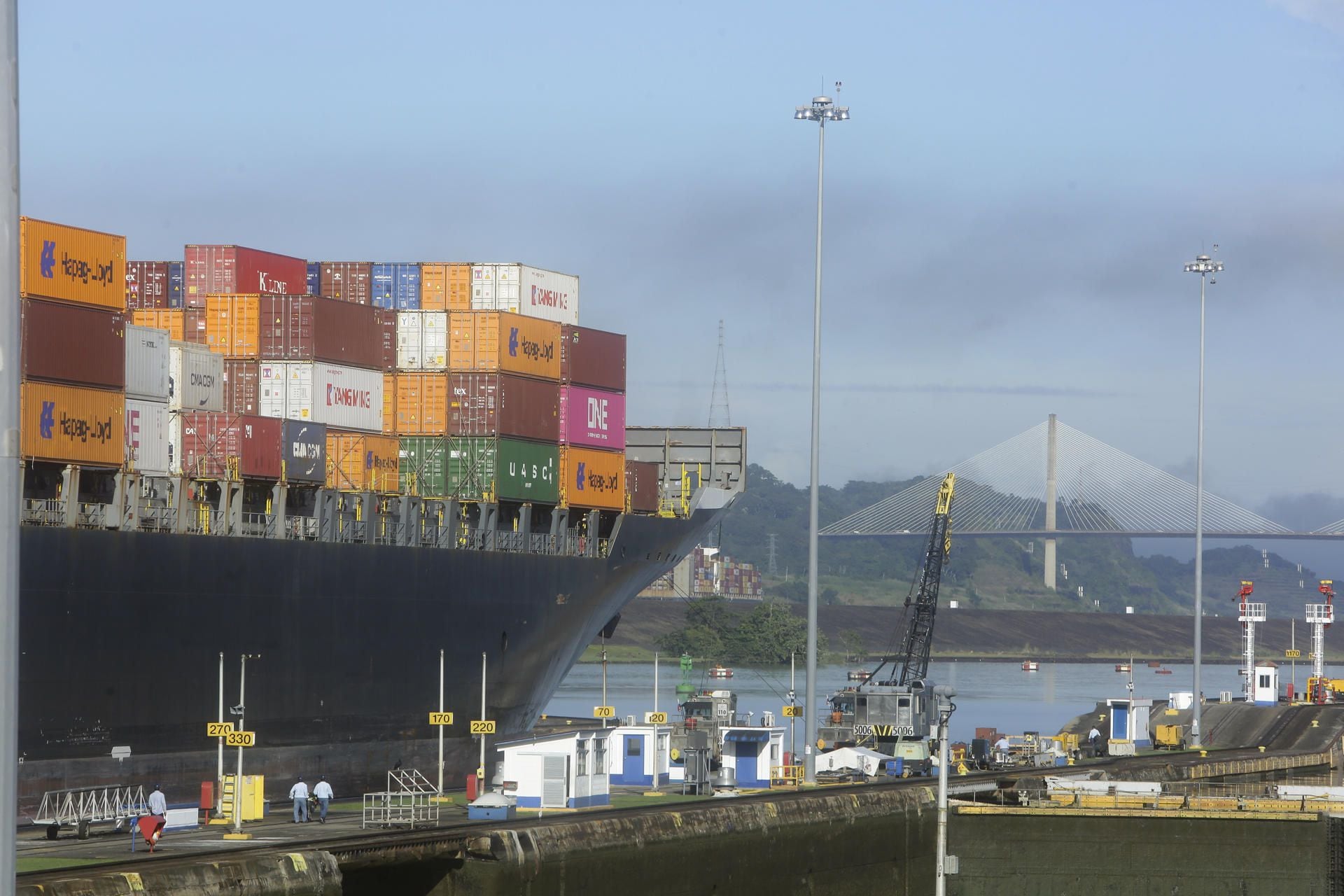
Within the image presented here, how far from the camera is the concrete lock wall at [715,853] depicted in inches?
1219

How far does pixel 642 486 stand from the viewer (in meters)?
67.4

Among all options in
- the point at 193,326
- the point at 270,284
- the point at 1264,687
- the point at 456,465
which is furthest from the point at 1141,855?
the point at 1264,687

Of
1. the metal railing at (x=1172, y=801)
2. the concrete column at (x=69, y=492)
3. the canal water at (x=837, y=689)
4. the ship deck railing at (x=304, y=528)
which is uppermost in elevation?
the concrete column at (x=69, y=492)

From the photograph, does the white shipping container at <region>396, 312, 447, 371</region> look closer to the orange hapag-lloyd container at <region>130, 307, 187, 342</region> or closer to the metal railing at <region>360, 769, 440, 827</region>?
the orange hapag-lloyd container at <region>130, 307, 187, 342</region>

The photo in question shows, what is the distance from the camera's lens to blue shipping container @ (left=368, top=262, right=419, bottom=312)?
58.8 meters

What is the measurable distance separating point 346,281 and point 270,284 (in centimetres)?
471

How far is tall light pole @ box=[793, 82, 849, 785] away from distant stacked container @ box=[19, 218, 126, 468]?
1809cm

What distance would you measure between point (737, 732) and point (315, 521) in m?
14.6

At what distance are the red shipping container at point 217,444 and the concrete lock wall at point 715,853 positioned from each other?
16.8 meters

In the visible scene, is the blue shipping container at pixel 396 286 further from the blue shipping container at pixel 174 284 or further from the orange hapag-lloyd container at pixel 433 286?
the blue shipping container at pixel 174 284

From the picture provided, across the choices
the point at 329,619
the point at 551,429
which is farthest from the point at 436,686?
the point at 551,429

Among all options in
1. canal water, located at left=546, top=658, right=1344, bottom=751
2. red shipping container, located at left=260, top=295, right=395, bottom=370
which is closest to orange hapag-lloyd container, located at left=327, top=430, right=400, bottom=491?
red shipping container, located at left=260, top=295, right=395, bottom=370

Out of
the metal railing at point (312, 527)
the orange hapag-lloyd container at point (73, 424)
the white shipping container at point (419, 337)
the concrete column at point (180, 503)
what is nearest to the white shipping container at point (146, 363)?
the orange hapag-lloyd container at point (73, 424)

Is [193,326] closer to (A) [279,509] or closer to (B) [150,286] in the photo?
(B) [150,286]
